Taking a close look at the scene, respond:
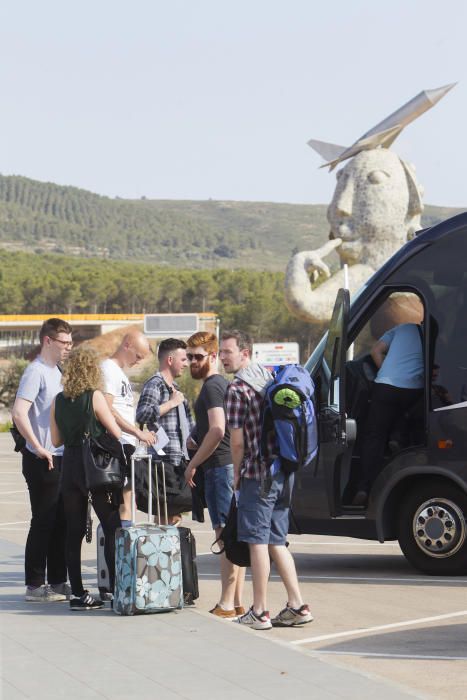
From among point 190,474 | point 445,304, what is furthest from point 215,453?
point 445,304

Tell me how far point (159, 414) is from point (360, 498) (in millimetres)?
2399

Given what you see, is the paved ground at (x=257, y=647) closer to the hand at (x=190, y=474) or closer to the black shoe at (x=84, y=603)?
the black shoe at (x=84, y=603)

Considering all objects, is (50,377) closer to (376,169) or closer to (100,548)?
(100,548)

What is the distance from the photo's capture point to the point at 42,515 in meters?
9.04

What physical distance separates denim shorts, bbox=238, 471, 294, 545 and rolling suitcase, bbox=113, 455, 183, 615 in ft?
1.62

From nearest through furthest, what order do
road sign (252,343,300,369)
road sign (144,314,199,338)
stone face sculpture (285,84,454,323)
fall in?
road sign (252,343,300,369) < road sign (144,314,199,338) < stone face sculpture (285,84,454,323)

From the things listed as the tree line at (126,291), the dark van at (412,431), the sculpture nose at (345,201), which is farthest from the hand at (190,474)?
the tree line at (126,291)

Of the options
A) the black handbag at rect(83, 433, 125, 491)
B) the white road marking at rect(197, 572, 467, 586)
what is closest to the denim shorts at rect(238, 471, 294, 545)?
the black handbag at rect(83, 433, 125, 491)

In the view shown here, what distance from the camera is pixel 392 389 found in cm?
1088

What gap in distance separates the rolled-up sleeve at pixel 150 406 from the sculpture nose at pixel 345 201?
26874 mm

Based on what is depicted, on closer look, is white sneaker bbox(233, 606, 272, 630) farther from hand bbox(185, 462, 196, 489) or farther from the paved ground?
hand bbox(185, 462, 196, 489)

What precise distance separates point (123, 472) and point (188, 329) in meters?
20.1

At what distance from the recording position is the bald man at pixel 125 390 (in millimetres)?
8953

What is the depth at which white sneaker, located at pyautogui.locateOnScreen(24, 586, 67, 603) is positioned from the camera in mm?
8945
